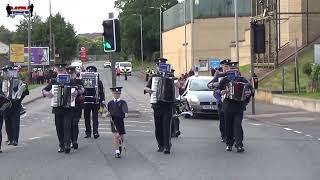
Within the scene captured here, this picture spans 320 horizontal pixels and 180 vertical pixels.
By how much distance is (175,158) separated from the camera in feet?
41.1

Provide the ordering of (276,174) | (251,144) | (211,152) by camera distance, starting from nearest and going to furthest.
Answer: (276,174) < (211,152) < (251,144)

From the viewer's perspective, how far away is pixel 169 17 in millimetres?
86000

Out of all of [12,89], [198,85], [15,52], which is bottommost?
[198,85]

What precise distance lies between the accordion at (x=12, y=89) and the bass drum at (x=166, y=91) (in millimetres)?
3530

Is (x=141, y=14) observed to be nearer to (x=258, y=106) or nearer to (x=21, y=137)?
(x=258, y=106)

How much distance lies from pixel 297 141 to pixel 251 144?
4.28 feet

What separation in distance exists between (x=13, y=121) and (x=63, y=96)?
2072 mm

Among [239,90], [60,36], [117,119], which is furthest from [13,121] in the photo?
[60,36]

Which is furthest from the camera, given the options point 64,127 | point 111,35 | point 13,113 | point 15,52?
point 15,52

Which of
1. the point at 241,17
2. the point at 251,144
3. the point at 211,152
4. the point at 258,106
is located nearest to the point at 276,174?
the point at 211,152

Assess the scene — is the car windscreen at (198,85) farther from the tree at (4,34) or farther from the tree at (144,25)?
the tree at (4,34)

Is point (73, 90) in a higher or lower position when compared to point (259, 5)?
lower

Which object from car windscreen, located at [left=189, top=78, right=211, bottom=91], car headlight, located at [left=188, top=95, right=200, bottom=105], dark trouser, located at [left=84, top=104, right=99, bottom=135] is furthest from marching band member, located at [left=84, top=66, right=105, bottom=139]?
car windscreen, located at [left=189, top=78, right=211, bottom=91]

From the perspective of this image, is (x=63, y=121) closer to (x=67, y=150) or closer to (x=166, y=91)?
(x=67, y=150)
